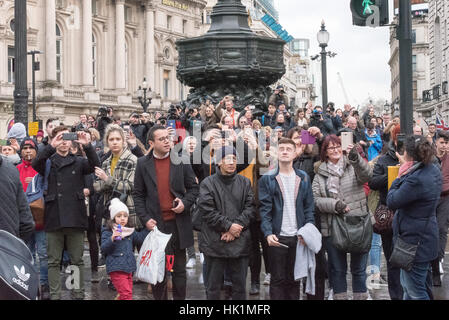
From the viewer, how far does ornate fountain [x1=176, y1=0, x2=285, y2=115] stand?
502 inches

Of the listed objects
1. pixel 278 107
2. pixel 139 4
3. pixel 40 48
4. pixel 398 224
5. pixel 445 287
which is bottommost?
pixel 445 287

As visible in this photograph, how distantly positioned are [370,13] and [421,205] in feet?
9.78

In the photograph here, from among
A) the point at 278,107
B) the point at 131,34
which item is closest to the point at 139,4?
the point at 131,34

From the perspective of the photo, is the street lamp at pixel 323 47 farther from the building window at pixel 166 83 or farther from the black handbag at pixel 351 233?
the building window at pixel 166 83

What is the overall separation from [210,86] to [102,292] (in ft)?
18.3

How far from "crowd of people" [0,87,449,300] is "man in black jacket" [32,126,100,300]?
0.01 meters

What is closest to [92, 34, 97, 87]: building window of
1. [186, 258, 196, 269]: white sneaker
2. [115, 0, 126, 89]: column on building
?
[115, 0, 126, 89]: column on building

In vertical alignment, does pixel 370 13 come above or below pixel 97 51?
below

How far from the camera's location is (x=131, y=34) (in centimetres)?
6250

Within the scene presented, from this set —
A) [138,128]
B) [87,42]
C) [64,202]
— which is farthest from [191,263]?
[87,42]

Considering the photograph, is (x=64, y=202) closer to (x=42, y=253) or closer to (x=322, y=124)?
(x=42, y=253)

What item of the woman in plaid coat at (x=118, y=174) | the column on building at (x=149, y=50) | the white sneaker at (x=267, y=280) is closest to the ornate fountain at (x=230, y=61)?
the white sneaker at (x=267, y=280)

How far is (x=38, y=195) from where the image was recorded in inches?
332
